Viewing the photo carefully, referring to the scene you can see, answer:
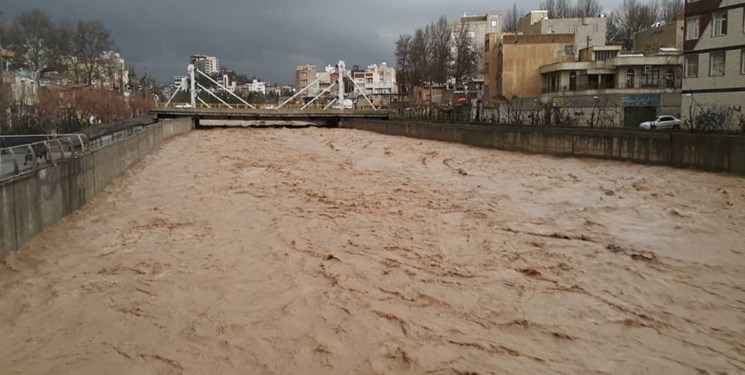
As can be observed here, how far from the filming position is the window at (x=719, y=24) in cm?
4462

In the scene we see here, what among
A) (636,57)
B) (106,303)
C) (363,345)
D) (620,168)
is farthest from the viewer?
(636,57)

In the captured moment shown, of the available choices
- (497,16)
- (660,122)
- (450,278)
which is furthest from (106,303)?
(497,16)

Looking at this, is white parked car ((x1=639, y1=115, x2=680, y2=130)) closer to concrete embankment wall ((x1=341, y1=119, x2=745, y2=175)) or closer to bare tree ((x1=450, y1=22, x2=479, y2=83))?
concrete embankment wall ((x1=341, y1=119, x2=745, y2=175))

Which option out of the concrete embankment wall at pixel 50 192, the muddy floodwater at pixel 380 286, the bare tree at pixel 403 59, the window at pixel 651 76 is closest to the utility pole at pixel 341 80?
the bare tree at pixel 403 59

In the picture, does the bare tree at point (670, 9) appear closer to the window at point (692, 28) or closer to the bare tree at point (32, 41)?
the window at point (692, 28)

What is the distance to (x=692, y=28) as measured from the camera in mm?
47781

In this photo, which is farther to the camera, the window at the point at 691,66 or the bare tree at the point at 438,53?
the bare tree at the point at 438,53

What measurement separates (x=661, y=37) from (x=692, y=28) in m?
34.2

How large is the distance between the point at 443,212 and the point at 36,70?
208 ft

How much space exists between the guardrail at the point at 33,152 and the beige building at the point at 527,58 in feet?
200

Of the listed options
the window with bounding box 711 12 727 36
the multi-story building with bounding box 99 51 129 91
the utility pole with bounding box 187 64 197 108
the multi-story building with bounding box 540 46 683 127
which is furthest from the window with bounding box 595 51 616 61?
the multi-story building with bounding box 99 51 129 91

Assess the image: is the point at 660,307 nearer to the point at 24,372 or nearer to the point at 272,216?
the point at 24,372

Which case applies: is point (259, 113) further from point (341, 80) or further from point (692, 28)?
point (692, 28)

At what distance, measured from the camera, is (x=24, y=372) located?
22.2 feet
